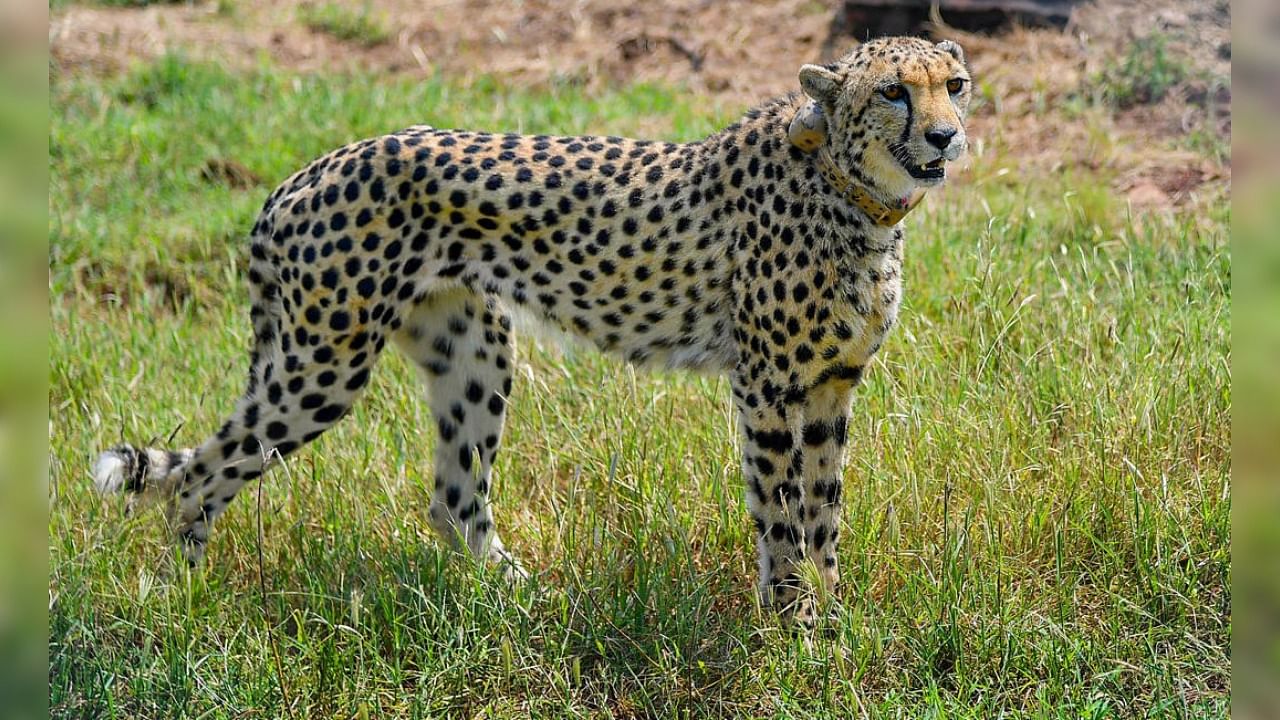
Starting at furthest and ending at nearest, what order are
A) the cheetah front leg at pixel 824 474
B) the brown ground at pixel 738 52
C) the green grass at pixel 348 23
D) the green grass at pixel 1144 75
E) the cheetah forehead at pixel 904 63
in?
the green grass at pixel 348 23, the green grass at pixel 1144 75, the brown ground at pixel 738 52, the cheetah front leg at pixel 824 474, the cheetah forehead at pixel 904 63

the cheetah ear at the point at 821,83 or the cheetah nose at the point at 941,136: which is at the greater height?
the cheetah ear at the point at 821,83

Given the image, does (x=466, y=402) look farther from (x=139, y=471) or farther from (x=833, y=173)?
(x=833, y=173)

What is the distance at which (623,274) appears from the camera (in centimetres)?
394

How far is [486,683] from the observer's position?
356cm

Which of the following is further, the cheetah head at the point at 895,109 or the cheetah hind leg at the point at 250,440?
the cheetah hind leg at the point at 250,440

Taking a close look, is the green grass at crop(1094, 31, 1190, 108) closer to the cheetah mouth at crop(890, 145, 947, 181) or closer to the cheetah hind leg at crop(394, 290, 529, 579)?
the cheetah mouth at crop(890, 145, 947, 181)

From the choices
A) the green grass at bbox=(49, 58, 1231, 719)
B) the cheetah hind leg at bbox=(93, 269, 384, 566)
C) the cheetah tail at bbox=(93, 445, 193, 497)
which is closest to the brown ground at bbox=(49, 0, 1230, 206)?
the green grass at bbox=(49, 58, 1231, 719)

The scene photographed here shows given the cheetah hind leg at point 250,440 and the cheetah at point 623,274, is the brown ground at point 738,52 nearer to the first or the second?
the cheetah at point 623,274

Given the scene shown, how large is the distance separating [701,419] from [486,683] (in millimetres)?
1307

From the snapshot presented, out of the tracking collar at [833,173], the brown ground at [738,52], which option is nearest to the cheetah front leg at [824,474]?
the tracking collar at [833,173]

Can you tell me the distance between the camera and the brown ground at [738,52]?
6820 mm

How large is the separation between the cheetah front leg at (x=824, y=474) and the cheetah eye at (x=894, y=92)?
0.83 m
